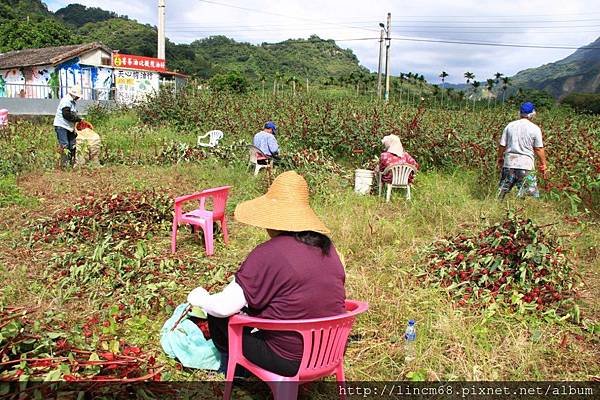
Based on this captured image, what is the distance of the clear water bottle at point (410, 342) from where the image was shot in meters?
3.01

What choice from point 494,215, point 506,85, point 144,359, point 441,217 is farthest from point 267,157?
point 506,85

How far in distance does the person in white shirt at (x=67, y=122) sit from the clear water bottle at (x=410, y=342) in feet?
22.6

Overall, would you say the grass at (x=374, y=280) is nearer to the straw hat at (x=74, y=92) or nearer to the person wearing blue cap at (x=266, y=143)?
the person wearing blue cap at (x=266, y=143)

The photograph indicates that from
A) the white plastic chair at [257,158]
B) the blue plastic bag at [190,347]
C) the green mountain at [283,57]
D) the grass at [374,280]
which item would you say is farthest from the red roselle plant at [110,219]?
the green mountain at [283,57]

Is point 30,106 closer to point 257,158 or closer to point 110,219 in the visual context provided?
point 257,158

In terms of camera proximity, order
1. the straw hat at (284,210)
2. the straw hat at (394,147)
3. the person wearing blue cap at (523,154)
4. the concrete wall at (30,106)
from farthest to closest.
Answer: the concrete wall at (30,106)
the straw hat at (394,147)
the person wearing blue cap at (523,154)
the straw hat at (284,210)

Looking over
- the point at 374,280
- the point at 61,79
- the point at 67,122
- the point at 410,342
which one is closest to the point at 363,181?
the point at 374,280

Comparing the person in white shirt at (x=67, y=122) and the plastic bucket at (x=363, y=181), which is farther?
the person in white shirt at (x=67, y=122)

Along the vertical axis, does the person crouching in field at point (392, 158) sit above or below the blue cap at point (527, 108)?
below

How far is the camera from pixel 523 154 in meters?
6.12

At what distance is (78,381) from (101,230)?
2.82 meters

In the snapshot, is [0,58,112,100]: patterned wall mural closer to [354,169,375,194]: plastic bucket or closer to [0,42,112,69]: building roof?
[0,42,112,69]: building roof

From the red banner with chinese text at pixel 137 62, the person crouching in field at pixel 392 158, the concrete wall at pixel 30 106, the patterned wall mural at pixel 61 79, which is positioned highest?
the red banner with chinese text at pixel 137 62

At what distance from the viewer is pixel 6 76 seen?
26875 millimetres
